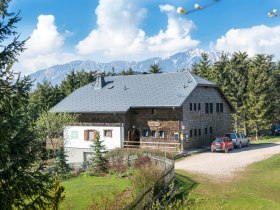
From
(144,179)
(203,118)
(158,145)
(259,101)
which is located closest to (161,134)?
(158,145)

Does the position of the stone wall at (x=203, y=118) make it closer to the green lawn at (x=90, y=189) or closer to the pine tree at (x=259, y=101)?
the pine tree at (x=259, y=101)

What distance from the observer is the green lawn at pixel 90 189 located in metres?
18.1

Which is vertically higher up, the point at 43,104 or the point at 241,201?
the point at 43,104

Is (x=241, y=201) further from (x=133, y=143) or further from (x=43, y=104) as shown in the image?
(x=43, y=104)

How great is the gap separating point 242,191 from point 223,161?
988 centimetres

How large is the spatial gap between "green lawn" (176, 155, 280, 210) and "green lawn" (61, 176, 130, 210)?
3867 mm

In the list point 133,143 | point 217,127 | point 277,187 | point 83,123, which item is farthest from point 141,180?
point 217,127

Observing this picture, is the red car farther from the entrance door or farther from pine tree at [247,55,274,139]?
pine tree at [247,55,274,139]

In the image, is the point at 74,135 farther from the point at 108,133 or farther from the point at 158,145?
the point at 158,145

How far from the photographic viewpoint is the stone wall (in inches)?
1503

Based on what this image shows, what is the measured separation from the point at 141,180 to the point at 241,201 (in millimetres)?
5245

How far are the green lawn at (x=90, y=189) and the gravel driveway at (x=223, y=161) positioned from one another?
20.4 ft

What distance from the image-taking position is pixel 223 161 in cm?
3052

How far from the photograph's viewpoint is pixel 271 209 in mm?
17141
